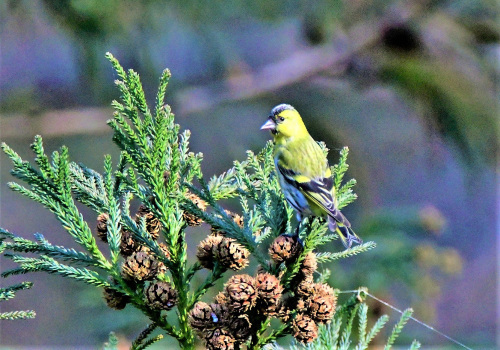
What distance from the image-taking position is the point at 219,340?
708 mm

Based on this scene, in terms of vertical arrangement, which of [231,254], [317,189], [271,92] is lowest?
[231,254]

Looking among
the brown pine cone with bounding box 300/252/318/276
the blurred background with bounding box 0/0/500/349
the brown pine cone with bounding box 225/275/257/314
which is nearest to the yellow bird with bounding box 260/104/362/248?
the brown pine cone with bounding box 300/252/318/276

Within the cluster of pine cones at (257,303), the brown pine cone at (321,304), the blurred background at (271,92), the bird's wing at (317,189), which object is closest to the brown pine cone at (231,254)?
the cluster of pine cones at (257,303)

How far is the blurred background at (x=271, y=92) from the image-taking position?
8.04 feet

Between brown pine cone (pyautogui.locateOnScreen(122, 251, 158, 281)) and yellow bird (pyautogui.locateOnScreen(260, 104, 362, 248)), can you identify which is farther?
yellow bird (pyautogui.locateOnScreen(260, 104, 362, 248))

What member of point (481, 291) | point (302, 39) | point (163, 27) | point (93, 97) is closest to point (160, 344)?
point (93, 97)

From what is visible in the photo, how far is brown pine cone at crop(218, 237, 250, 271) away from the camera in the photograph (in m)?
0.78

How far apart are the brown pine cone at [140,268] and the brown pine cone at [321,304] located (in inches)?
8.1

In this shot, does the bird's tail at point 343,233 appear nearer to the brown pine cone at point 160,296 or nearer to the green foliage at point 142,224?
the green foliage at point 142,224

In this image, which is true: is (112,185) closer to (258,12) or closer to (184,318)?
(184,318)

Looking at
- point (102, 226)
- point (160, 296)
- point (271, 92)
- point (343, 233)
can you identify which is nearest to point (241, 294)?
point (160, 296)

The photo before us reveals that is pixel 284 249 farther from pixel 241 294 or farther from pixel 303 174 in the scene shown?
pixel 303 174

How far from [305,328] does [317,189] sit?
0.46 m

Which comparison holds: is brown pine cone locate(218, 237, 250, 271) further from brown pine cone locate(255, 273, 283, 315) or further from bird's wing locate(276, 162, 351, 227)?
bird's wing locate(276, 162, 351, 227)
